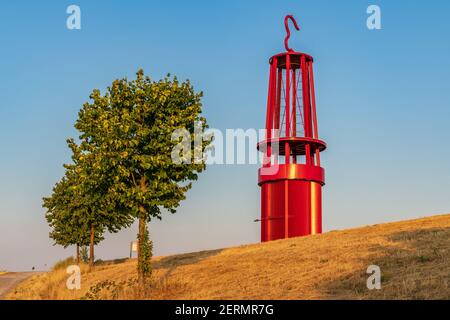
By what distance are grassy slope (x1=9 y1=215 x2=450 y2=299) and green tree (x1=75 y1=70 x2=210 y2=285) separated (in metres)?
3.47

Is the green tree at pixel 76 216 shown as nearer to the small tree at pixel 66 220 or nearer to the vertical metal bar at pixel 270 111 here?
the small tree at pixel 66 220

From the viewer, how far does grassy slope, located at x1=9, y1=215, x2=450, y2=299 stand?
762 inches

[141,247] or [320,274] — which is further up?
[141,247]

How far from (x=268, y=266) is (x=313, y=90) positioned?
25.5 m

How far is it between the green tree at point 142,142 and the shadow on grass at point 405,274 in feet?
29.1

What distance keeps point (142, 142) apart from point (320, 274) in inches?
390

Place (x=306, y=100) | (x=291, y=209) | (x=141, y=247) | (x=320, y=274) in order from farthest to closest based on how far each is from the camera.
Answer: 1. (x=306, y=100)
2. (x=291, y=209)
3. (x=141, y=247)
4. (x=320, y=274)

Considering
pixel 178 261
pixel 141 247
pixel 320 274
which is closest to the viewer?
pixel 320 274

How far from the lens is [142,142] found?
26.4 meters

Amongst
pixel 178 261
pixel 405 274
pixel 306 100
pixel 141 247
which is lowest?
pixel 405 274

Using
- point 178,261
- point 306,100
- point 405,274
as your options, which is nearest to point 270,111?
point 306,100

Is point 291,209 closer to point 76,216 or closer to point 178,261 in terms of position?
point 178,261

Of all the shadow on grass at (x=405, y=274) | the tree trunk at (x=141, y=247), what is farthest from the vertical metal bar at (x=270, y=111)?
the tree trunk at (x=141, y=247)
